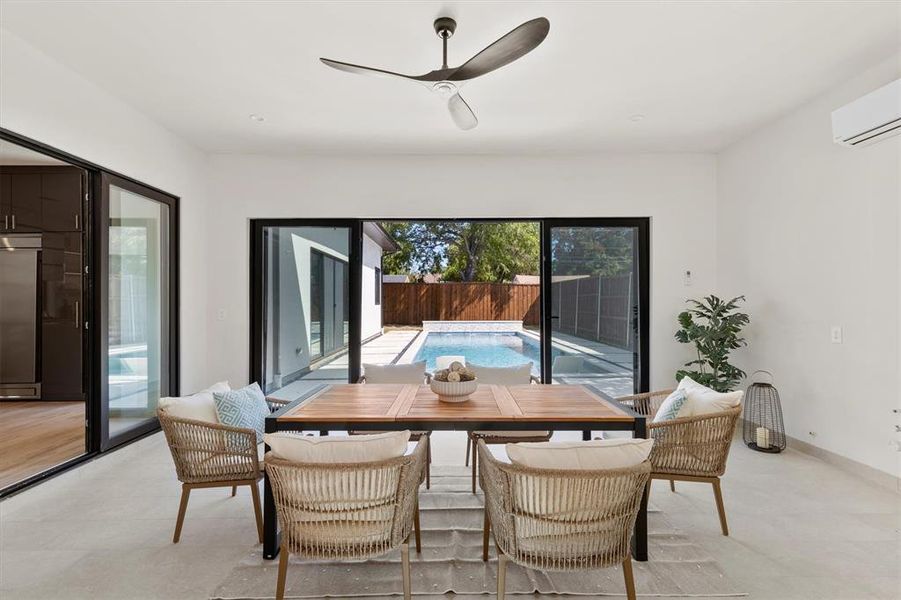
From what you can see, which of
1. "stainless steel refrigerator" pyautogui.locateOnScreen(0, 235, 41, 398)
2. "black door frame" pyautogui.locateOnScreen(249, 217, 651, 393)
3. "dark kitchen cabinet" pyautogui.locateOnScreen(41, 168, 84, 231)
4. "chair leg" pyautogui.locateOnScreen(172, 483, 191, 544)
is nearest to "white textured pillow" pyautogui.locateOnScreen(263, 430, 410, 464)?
"chair leg" pyautogui.locateOnScreen(172, 483, 191, 544)

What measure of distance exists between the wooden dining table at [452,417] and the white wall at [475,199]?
2.63 metres

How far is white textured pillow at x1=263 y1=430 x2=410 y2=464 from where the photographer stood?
1495 millimetres

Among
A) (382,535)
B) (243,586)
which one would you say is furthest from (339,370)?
(382,535)

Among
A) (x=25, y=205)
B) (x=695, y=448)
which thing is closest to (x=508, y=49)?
(x=695, y=448)

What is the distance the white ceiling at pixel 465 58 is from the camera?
91.2 inches

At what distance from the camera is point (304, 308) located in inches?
188

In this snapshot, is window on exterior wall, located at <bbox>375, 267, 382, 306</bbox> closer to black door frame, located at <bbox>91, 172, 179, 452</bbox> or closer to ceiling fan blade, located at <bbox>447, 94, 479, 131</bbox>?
black door frame, located at <bbox>91, 172, 179, 452</bbox>

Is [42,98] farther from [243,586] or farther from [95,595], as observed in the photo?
[243,586]

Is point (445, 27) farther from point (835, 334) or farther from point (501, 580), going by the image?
point (835, 334)

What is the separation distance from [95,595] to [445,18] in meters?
3.00

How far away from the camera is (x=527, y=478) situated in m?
1.45

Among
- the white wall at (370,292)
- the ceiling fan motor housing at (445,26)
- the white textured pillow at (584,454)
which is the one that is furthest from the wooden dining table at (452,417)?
the white wall at (370,292)

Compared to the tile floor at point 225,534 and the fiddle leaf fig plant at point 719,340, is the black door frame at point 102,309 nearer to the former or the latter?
the tile floor at point 225,534

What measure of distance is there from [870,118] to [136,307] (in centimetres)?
528
